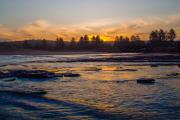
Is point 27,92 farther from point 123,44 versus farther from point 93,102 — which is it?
point 123,44

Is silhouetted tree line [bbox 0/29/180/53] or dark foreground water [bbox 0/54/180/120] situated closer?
dark foreground water [bbox 0/54/180/120]

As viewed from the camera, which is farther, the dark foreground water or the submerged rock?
the submerged rock

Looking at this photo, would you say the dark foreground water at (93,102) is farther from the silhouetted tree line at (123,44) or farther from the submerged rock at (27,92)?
the silhouetted tree line at (123,44)

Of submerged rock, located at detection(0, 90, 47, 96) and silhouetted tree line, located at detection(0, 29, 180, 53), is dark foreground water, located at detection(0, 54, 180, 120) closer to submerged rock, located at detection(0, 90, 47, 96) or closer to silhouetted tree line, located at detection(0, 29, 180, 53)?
submerged rock, located at detection(0, 90, 47, 96)

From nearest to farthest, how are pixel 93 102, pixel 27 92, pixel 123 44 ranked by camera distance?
pixel 93 102, pixel 27 92, pixel 123 44

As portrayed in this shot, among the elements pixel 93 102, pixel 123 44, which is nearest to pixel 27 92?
pixel 93 102

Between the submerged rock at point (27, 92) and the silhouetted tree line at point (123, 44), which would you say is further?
the silhouetted tree line at point (123, 44)

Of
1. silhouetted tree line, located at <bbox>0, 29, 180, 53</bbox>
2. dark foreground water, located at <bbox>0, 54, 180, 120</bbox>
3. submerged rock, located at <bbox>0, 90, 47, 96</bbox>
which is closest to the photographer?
dark foreground water, located at <bbox>0, 54, 180, 120</bbox>

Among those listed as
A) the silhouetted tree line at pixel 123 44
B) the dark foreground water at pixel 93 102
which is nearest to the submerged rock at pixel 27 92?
the dark foreground water at pixel 93 102

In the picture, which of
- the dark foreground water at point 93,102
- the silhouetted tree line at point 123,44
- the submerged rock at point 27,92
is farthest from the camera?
the silhouetted tree line at point 123,44

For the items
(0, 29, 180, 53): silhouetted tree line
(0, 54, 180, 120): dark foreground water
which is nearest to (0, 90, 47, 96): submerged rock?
(0, 54, 180, 120): dark foreground water

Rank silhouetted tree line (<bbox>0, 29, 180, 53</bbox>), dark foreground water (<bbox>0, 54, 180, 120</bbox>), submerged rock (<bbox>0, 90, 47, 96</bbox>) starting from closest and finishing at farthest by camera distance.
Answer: dark foreground water (<bbox>0, 54, 180, 120</bbox>)
submerged rock (<bbox>0, 90, 47, 96</bbox>)
silhouetted tree line (<bbox>0, 29, 180, 53</bbox>)

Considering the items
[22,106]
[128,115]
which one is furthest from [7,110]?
[128,115]

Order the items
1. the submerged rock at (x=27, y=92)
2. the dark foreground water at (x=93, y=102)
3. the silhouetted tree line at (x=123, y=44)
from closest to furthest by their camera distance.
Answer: the dark foreground water at (x=93, y=102), the submerged rock at (x=27, y=92), the silhouetted tree line at (x=123, y=44)
